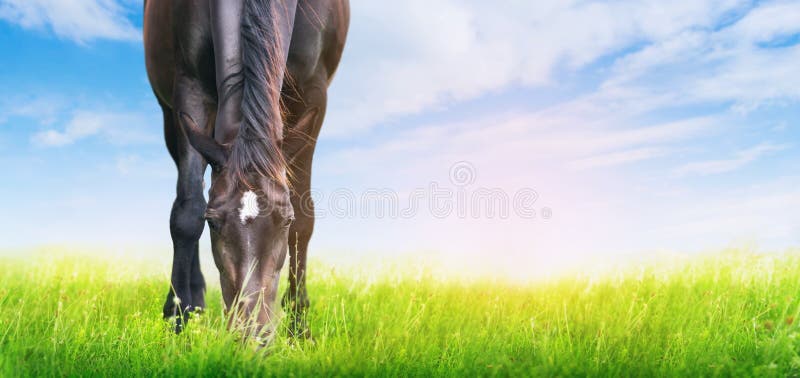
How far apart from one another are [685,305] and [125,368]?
4669 mm

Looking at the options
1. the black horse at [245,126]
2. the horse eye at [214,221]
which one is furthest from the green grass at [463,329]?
the horse eye at [214,221]

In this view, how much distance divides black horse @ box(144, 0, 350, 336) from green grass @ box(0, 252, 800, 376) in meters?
0.42

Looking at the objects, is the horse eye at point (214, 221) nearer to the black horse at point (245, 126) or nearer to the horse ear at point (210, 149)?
the black horse at point (245, 126)

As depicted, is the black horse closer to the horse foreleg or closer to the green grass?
the horse foreleg

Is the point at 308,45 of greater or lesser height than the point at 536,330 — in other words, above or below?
above

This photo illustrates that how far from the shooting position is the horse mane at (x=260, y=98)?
3616mm

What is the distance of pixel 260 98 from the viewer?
392 cm

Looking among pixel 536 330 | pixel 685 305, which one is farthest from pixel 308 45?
pixel 685 305

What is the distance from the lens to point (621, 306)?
18.1ft

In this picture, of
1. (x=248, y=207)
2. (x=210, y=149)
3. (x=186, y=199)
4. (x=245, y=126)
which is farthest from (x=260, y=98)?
(x=186, y=199)

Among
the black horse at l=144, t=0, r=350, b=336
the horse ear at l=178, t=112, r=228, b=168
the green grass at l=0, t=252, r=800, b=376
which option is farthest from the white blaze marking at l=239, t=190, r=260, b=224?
the green grass at l=0, t=252, r=800, b=376

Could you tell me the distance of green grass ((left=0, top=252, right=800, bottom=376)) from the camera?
150 inches

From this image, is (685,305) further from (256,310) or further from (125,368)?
(125,368)

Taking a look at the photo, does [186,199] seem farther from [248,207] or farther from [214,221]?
[248,207]
